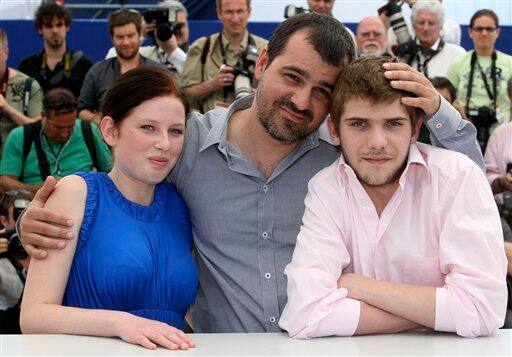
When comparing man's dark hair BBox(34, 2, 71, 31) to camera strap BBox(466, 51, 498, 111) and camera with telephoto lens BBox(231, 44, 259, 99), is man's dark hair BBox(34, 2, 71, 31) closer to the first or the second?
camera with telephoto lens BBox(231, 44, 259, 99)

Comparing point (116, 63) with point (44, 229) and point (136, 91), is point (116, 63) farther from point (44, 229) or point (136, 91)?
point (44, 229)

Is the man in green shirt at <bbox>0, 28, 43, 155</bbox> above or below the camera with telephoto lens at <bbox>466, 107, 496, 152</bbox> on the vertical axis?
above

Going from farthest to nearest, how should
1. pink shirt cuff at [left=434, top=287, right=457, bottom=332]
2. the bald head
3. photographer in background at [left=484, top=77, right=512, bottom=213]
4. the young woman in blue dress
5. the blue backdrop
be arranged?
the blue backdrop < the bald head < photographer in background at [left=484, top=77, right=512, bottom=213] < the young woman in blue dress < pink shirt cuff at [left=434, top=287, right=457, bottom=332]

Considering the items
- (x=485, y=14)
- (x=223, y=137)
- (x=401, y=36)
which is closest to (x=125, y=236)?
(x=223, y=137)

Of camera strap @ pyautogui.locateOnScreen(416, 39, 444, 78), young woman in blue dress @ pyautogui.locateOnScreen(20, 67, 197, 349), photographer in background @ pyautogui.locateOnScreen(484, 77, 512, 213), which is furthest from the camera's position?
camera strap @ pyautogui.locateOnScreen(416, 39, 444, 78)

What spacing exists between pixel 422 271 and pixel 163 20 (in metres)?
3.89

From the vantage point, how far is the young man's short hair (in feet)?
6.24

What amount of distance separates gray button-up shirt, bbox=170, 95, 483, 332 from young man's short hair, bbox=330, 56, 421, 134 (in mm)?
281

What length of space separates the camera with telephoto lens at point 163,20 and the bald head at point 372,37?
1.22 metres

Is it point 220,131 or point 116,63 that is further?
point 116,63

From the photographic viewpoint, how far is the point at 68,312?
72.0 inches

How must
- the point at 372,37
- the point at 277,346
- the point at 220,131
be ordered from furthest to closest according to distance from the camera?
1. the point at 372,37
2. the point at 220,131
3. the point at 277,346

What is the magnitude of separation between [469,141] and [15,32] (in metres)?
5.98

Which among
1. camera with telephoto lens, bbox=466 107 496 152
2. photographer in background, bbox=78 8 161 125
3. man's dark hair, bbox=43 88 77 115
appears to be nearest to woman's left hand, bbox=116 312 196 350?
man's dark hair, bbox=43 88 77 115
